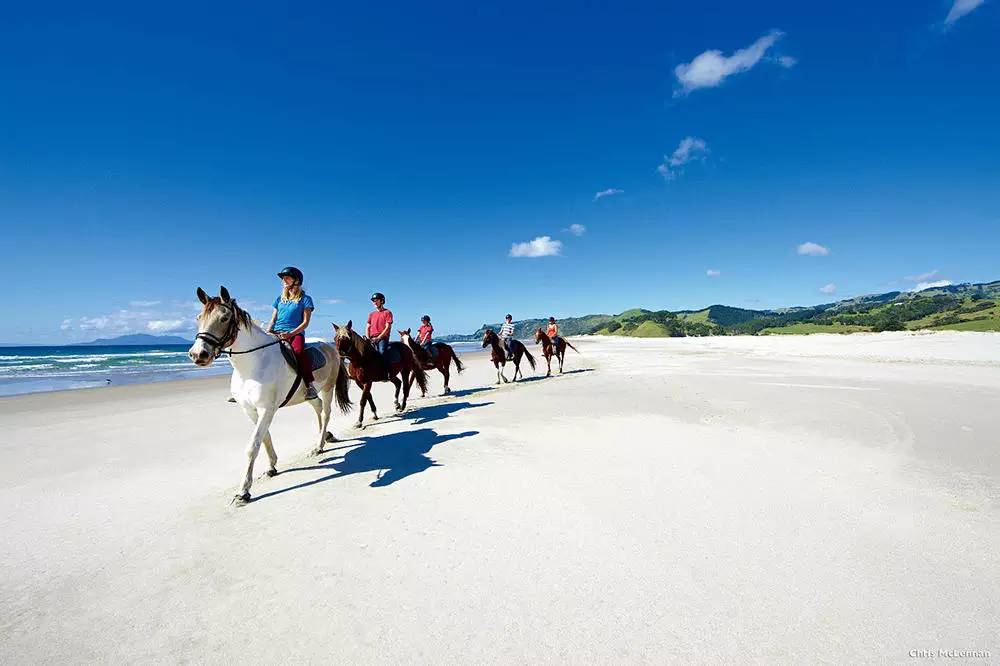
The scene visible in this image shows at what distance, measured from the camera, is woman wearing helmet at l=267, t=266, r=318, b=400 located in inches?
244

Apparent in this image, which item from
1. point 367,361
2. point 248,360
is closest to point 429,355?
point 367,361

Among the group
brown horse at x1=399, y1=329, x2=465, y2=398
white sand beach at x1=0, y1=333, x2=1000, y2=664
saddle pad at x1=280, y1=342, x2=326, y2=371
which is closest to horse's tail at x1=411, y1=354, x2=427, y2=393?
brown horse at x1=399, y1=329, x2=465, y2=398

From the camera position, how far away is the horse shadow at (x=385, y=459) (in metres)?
5.31

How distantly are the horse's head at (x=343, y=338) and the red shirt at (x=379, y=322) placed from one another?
4.05 ft

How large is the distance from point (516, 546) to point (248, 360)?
4240mm

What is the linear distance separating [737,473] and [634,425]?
2732 millimetres

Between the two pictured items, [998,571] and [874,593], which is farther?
[998,571]

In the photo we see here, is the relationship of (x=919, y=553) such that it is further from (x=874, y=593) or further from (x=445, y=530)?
(x=445, y=530)

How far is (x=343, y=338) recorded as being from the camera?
8.50 m

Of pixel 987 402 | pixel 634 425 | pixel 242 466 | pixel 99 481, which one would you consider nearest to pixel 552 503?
pixel 634 425

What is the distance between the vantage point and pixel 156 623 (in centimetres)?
277

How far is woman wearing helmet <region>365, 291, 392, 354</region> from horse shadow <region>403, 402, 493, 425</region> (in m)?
1.84

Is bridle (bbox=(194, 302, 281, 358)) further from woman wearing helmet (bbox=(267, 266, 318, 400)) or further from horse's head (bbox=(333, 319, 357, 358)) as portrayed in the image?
horse's head (bbox=(333, 319, 357, 358))

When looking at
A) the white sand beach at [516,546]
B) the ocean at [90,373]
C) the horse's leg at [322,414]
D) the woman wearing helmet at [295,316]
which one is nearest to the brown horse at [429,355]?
the horse's leg at [322,414]
